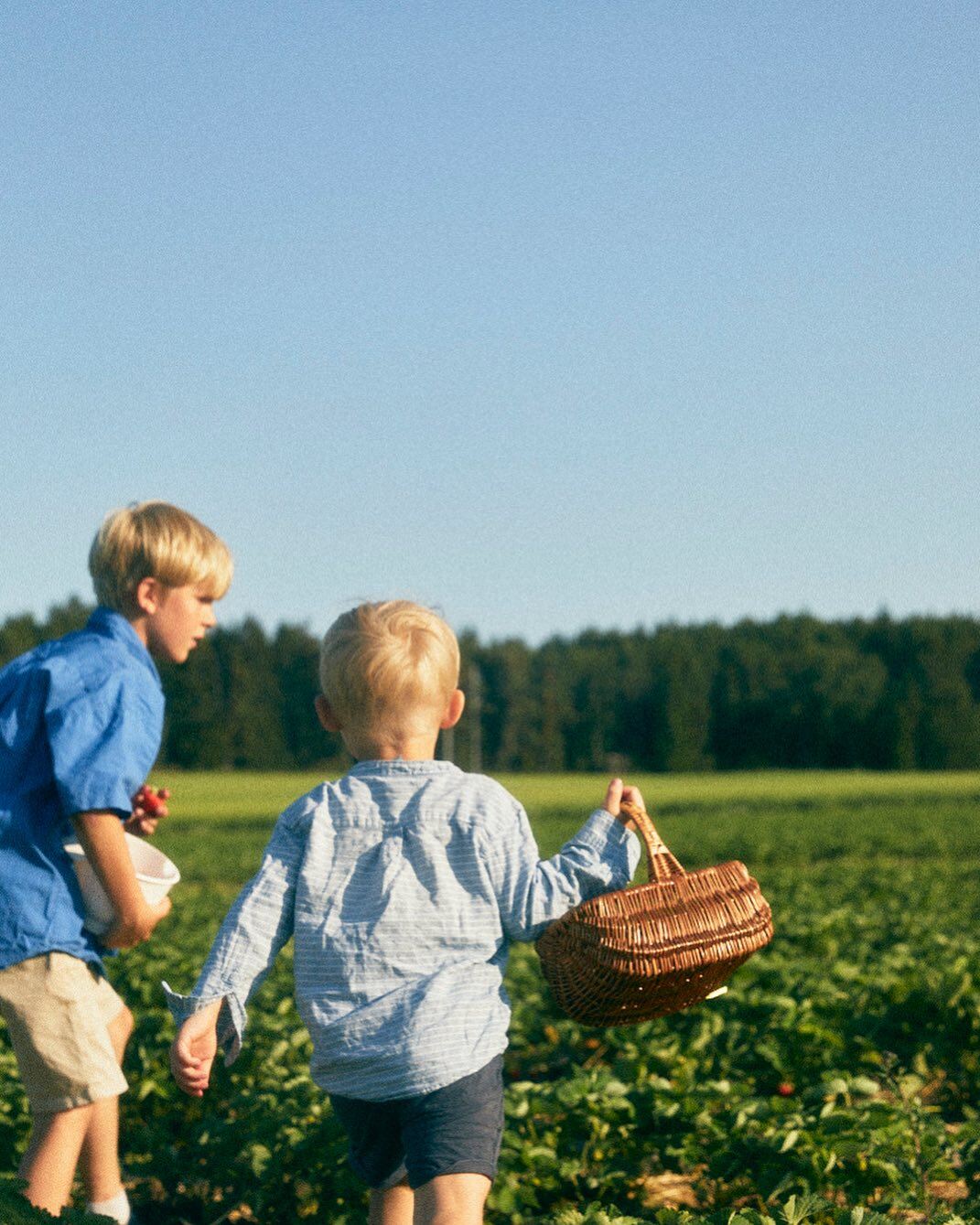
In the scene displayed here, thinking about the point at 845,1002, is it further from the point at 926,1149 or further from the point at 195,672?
the point at 195,672

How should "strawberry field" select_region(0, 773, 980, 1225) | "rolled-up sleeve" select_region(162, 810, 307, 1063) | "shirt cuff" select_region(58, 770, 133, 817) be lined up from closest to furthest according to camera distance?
"rolled-up sleeve" select_region(162, 810, 307, 1063)
"shirt cuff" select_region(58, 770, 133, 817)
"strawberry field" select_region(0, 773, 980, 1225)

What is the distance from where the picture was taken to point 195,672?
83.6 meters

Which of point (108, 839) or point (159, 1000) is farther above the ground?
point (108, 839)

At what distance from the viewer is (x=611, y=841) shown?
7.50ft

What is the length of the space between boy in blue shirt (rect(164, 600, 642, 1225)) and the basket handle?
23mm

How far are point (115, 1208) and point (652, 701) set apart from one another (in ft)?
277

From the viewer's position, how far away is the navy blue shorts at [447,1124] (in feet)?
7.04

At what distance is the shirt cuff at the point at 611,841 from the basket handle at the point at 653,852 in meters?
0.03

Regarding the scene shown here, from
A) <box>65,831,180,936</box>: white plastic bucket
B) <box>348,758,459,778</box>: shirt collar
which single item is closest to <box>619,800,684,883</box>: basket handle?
<box>348,758,459,778</box>: shirt collar

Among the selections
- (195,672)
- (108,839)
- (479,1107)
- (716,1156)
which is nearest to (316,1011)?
(479,1107)

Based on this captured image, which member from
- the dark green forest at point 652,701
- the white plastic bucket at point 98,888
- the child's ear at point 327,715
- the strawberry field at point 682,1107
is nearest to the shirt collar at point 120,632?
the white plastic bucket at point 98,888

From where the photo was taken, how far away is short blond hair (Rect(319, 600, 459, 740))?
2.31 meters

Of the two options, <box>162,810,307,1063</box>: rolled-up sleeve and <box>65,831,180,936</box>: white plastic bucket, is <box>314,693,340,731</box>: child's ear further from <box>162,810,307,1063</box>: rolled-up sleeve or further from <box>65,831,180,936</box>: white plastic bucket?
<box>65,831,180,936</box>: white plastic bucket

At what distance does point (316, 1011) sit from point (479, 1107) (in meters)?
0.32
